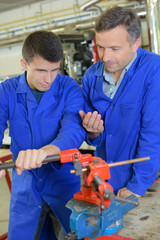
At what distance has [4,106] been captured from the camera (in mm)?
1302

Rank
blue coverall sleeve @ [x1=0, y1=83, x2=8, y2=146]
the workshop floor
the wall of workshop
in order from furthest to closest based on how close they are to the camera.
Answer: the wall of workshop, the workshop floor, blue coverall sleeve @ [x1=0, y1=83, x2=8, y2=146]

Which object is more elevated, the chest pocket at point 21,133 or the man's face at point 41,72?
the man's face at point 41,72

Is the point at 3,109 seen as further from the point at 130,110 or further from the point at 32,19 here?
the point at 32,19

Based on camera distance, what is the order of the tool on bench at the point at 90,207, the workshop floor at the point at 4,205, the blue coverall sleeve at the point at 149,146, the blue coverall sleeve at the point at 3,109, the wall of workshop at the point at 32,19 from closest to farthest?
1. the tool on bench at the point at 90,207
2. the blue coverall sleeve at the point at 149,146
3. the blue coverall sleeve at the point at 3,109
4. the workshop floor at the point at 4,205
5. the wall of workshop at the point at 32,19

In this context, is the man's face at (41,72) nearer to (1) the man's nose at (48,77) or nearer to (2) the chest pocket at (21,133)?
(1) the man's nose at (48,77)

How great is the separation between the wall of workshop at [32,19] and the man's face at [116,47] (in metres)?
3.68

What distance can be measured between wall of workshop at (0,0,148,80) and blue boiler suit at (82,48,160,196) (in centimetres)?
365

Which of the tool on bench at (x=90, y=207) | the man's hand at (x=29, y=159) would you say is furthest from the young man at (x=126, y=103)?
the man's hand at (x=29, y=159)

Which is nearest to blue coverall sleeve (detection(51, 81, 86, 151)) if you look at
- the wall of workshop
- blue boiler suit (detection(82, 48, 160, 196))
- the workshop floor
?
blue boiler suit (detection(82, 48, 160, 196))

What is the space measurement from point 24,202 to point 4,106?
487mm

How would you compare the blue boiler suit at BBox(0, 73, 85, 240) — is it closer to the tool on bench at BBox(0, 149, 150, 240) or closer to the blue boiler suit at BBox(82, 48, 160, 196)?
the blue boiler suit at BBox(82, 48, 160, 196)

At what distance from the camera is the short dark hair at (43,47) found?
1.20 meters

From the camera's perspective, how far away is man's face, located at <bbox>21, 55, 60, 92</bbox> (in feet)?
3.97

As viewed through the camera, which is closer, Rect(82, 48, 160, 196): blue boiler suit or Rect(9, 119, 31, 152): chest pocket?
Rect(82, 48, 160, 196): blue boiler suit
